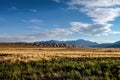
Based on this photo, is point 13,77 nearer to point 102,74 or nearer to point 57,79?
point 57,79

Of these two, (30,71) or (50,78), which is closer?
(50,78)

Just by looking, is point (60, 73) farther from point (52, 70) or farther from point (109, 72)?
point (109, 72)

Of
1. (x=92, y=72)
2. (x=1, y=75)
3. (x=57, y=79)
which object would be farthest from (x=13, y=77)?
(x=92, y=72)

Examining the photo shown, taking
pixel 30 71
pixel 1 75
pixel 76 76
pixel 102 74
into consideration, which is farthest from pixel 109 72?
pixel 1 75

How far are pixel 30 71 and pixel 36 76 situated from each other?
2.32 meters

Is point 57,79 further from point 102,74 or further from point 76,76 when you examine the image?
point 102,74

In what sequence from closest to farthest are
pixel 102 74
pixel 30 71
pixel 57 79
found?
pixel 57 79, pixel 102 74, pixel 30 71

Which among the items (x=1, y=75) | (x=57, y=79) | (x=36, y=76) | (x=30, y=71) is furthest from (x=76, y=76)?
(x=1, y=75)

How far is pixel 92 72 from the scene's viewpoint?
2030 cm

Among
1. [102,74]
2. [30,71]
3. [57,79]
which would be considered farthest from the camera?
[30,71]

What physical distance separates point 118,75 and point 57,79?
4.14m

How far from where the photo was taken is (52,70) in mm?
21641

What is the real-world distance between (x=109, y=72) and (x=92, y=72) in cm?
125

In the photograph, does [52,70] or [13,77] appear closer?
[13,77]
